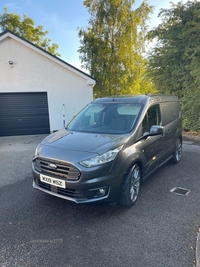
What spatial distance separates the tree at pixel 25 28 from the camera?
22156 millimetres

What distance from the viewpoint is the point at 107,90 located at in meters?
14.5

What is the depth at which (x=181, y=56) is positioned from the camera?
8.95 meters

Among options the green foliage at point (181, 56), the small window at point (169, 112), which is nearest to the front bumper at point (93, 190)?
the small window at point (169, 112)

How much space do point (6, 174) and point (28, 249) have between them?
2.97m

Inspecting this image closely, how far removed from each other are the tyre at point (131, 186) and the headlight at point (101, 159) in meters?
0.48

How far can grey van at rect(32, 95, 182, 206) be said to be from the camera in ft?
8.86

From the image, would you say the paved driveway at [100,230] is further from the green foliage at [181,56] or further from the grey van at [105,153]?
the green foliage at [181,56]

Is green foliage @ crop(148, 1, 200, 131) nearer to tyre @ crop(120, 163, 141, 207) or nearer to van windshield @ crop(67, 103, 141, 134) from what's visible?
van windshield @ crop(67, 103, 141, 134)

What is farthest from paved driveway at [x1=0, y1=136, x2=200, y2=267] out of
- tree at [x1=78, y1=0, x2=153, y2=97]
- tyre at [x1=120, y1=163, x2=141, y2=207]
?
tree at [x1=78, y1=0, x2=153, y2=97]

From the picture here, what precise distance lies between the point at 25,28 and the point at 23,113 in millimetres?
18557

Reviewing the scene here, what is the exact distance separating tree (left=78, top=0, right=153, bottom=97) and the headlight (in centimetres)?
1159

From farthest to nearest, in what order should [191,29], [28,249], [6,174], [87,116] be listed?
[191,29], [6,174], [87,116], [28,249]

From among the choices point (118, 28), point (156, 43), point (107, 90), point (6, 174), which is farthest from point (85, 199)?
point (118, 28)

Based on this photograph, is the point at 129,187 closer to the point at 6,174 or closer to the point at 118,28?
the point at 6,174
